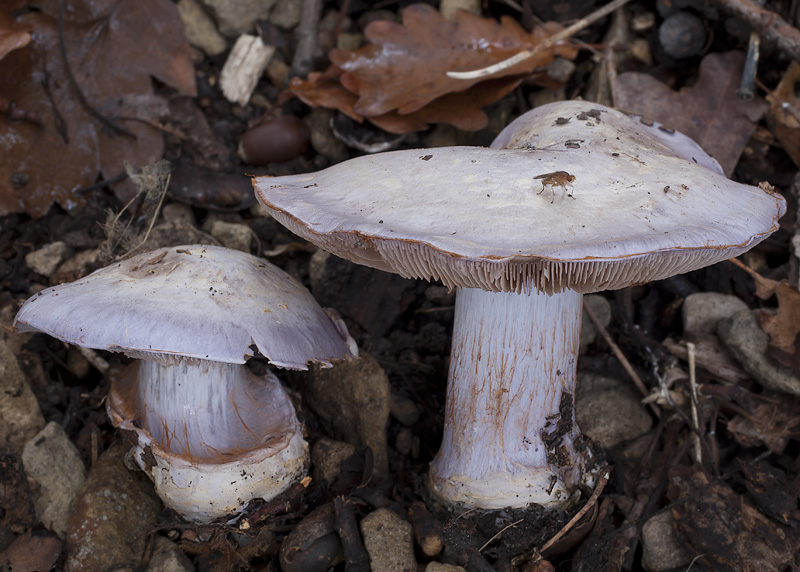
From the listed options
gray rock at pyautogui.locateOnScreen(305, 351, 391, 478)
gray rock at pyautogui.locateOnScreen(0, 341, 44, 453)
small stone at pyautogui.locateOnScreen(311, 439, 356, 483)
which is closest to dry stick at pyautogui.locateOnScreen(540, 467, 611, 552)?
gray rock at pyautogui.locateOnScreen(305, 351, 391, 478)

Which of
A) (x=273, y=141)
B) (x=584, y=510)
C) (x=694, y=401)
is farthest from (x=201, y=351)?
(x=694, y=401)

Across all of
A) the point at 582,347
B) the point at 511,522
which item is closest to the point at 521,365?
the point at 511,522

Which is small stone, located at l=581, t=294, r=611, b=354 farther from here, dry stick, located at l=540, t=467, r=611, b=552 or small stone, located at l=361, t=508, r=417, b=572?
small stone, located at l=361, t=508, r=417, b=572

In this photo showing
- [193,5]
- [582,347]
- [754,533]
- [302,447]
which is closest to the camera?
[754,533]

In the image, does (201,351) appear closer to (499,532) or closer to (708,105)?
(499,532)

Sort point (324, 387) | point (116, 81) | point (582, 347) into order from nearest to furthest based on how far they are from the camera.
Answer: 1. point (324, 387)
2. point (582, 347)
3. point (116, 81)

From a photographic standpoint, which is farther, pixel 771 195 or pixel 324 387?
pixel 324 387

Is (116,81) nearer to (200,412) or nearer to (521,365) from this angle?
(200,412)

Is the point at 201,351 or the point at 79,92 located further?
the point at 79,92
